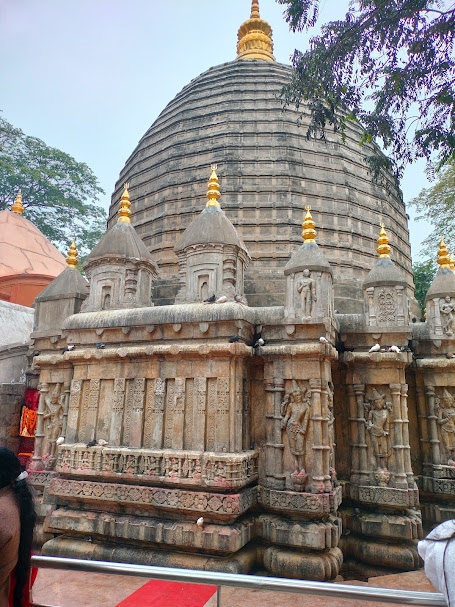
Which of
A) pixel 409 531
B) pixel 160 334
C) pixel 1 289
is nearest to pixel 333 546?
pixel 409 531

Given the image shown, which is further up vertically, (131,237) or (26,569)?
(131,237)

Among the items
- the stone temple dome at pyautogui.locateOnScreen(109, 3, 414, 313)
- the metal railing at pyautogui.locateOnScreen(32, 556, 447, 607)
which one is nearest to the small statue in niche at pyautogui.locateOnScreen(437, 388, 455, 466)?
the stone temple dome at pyautogui.locateOnScreen(109, 3, 414, 313)

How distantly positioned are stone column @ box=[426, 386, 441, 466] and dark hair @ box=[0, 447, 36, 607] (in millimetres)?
8017

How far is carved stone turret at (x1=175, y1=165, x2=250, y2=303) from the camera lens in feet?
25.5

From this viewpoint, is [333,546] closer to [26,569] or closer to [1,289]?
[26,569]

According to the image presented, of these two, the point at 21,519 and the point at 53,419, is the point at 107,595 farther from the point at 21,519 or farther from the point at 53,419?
the point at 53,419

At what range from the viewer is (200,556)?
6039 mm

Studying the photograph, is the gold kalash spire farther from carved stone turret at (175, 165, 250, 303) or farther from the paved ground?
the paved ground

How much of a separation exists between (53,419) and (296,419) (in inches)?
182

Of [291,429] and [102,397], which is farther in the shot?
[102,397]

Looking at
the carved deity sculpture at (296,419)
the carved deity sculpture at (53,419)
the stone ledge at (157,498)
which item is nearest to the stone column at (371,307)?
the carved deity sculpture at (296,419)

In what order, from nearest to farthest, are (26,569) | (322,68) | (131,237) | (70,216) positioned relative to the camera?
1. (26,569)
2. (322,68)
3. (131,237)
4. (70,216)

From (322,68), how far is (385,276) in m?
3.89

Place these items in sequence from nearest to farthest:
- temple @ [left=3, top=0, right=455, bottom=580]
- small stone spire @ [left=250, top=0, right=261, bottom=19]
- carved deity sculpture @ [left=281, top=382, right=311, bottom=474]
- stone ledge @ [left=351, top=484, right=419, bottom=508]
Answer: temple @ [left=3, top=0, right=455, bottom=580] < carved deity sculpture @ [left=281, top=382, right=311, bottom=474] < stone ledge @ [left=351, top=484, right=419, bottom=508] < small stone spire @ [left=250, top=0, right=261, bottom=19]
